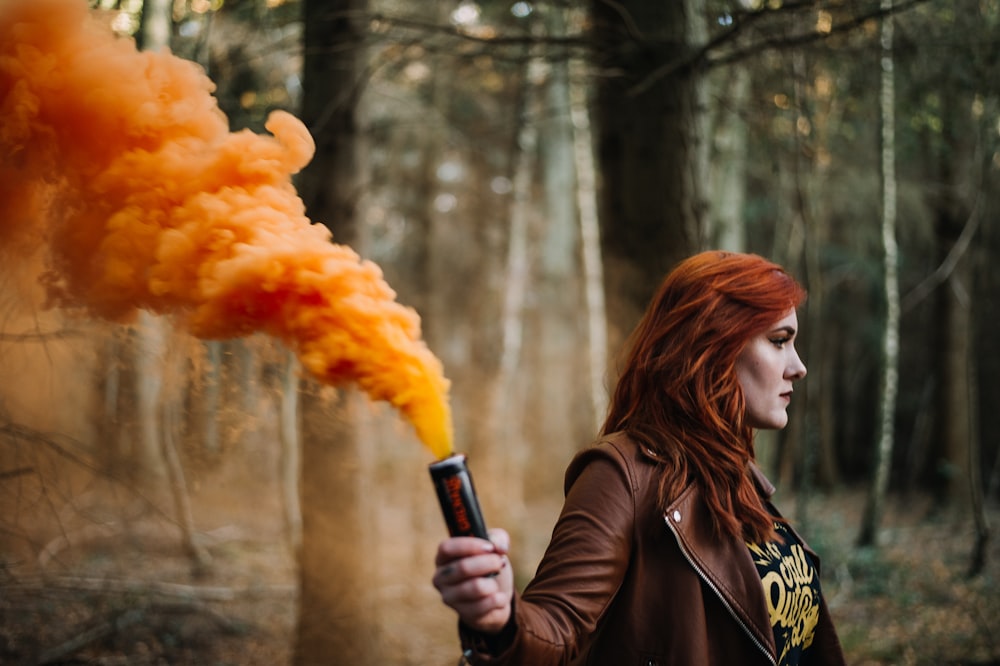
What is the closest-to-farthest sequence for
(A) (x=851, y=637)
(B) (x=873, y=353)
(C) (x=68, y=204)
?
(C) (x=68, y=204) → (A) (x=851, y=637) → (B) (x=873, y=353)

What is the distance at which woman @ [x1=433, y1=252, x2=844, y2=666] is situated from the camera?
6.21 feet

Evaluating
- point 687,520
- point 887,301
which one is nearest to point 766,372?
point 687,520

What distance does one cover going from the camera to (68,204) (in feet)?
9.20

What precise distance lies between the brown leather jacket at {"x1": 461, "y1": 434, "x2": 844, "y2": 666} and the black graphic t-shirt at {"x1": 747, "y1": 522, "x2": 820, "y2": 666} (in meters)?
0.12

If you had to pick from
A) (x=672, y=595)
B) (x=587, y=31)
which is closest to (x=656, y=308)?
(x=672, y=595)

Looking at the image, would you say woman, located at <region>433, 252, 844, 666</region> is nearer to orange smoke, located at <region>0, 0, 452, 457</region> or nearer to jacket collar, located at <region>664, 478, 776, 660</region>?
jacket collar, located at <region>664, 478, 776, 660</region>

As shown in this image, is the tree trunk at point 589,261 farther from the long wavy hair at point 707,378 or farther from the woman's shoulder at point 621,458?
the woman's shoulder at point 621,458

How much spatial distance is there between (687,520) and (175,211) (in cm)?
195

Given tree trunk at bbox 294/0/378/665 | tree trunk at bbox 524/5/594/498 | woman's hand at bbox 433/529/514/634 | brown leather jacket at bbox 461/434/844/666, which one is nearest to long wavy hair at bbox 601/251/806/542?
brown leather jacket at bbox 461/434/844/666

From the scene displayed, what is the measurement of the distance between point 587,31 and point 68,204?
4.14 metres

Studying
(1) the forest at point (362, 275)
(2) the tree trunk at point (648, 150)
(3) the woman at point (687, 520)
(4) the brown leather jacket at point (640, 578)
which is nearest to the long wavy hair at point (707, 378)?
(3) the woman at point (687, 520)

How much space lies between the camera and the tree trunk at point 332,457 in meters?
5.71

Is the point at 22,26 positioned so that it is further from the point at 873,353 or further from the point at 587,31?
the point at 873,353

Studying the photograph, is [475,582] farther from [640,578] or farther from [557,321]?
[557,321]
